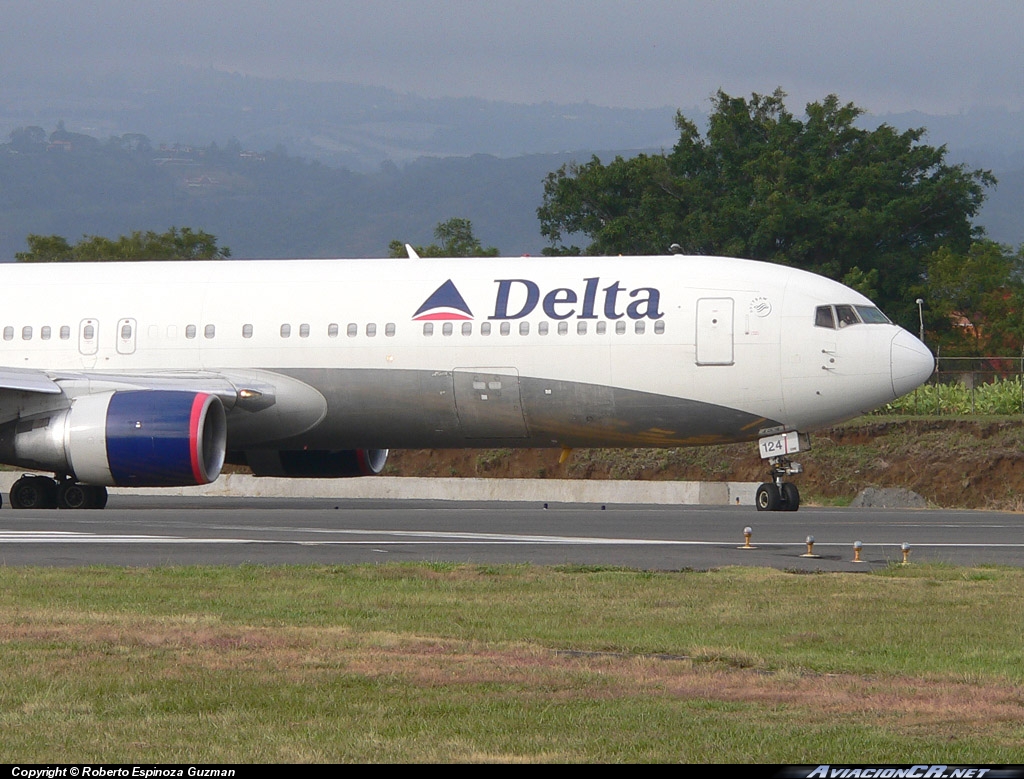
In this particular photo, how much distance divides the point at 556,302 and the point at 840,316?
4726 millimetres

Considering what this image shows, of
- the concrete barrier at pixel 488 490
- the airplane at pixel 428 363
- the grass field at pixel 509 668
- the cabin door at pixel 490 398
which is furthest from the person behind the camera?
the concrete barrier at pixel 488 490

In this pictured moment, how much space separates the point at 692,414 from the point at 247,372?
771 cm

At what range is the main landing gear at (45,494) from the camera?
26688mm

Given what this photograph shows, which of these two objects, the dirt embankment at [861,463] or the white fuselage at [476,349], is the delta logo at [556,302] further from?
the dirt embankment at [861,463]

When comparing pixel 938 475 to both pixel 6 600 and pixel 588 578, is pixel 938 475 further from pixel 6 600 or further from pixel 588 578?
pixel 6 600


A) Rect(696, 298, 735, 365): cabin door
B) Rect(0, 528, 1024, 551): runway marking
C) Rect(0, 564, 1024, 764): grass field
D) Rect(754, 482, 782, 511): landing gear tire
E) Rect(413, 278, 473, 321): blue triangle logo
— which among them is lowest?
Rect(0, 564, 1024, 764): grass field

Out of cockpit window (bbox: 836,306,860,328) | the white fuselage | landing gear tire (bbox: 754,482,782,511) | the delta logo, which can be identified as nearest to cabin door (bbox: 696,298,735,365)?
the white fuselage

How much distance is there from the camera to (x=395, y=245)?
84000mm

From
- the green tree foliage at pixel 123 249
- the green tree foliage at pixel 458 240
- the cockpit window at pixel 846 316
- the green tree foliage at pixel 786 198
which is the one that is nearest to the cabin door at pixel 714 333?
the cockpit window at pixel 846 316

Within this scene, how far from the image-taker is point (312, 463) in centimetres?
2945

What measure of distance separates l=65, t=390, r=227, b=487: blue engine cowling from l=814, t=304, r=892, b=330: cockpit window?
10044 millimetres

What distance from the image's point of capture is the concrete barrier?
34.9m

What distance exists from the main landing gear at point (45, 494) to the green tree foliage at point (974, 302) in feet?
146

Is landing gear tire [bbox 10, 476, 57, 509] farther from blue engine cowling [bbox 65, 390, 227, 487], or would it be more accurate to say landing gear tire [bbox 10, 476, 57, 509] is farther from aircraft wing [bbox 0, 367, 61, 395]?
blue engine cowling [bbox 65, 390, 227, 487]
